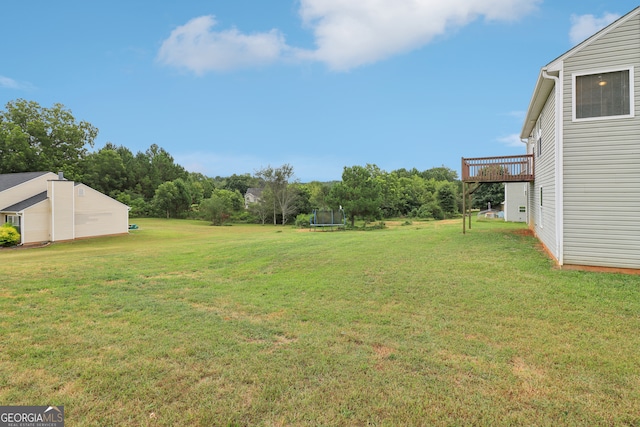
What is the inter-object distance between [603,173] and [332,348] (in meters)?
7.59

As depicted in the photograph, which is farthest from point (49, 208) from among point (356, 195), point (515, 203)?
point (515, 203)

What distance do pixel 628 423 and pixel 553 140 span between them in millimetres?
7800

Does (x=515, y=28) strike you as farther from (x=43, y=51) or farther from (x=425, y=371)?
(x=43, y=51)

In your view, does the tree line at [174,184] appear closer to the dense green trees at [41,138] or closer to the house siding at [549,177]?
the dense green trees at [41,138]

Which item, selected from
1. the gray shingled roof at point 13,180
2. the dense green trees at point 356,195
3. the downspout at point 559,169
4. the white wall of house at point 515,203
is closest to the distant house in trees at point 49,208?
the gray shingled roof at point 13,180

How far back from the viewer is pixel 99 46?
17719mm

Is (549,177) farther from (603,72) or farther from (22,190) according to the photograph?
(22,190)

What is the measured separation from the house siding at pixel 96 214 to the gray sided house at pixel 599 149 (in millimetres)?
25218

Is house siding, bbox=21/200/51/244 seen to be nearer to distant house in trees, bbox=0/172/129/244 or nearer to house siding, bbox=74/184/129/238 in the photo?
distant house in trees, bbox=0/172/129/244

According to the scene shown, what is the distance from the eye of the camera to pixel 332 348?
350cm

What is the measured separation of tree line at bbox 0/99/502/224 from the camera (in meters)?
28.3

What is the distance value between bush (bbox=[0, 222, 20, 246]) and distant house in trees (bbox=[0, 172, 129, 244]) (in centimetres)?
31

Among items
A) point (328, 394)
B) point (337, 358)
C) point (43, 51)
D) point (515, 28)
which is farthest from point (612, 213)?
point (43, 51)
